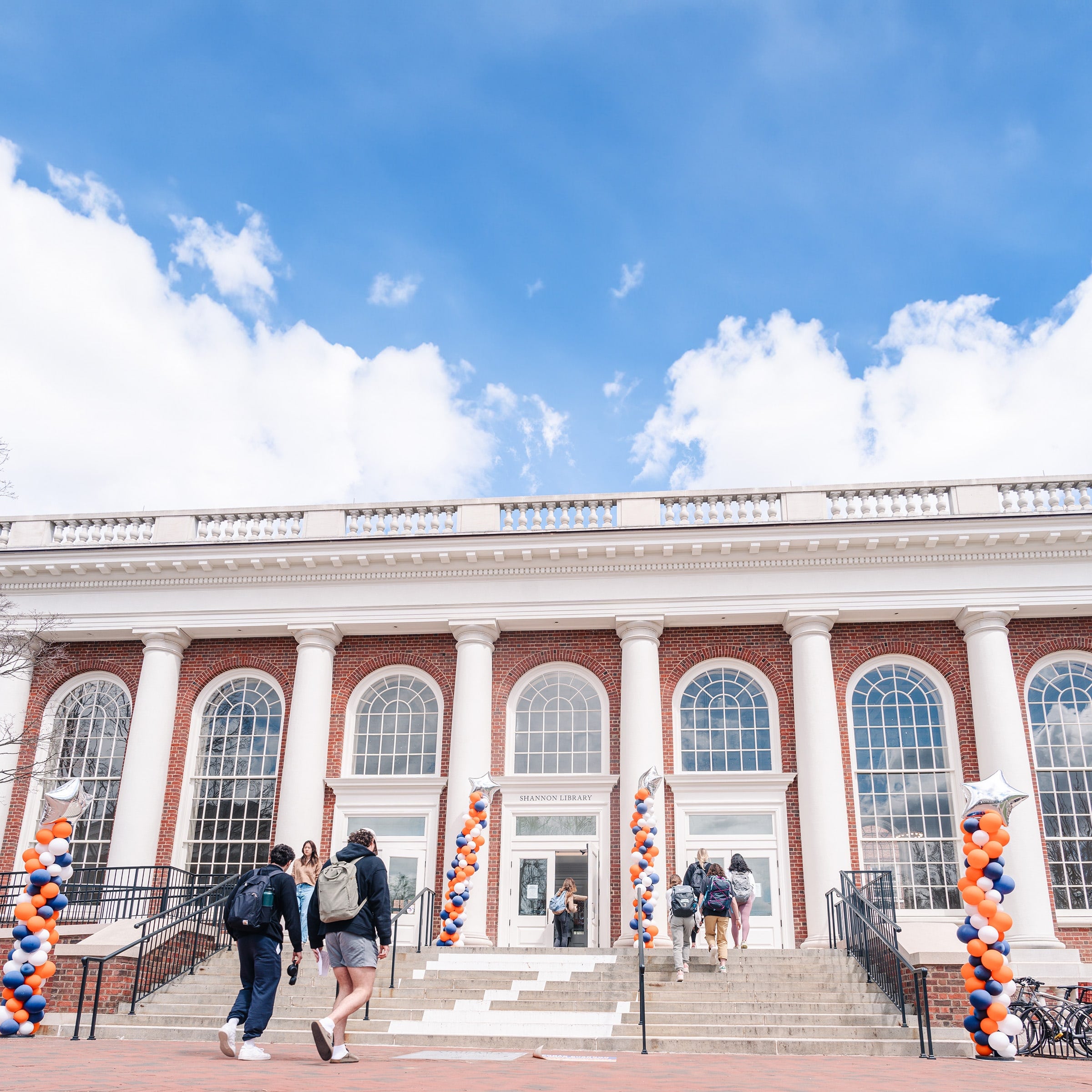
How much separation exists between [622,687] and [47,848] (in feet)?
35.8

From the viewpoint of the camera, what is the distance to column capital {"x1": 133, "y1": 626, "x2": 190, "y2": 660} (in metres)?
22.0

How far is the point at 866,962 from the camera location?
14.4 metres

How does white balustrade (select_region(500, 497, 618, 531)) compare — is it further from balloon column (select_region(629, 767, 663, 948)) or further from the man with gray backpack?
the man with gray backpack

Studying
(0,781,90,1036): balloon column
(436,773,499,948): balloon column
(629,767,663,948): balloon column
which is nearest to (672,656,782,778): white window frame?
(629,767,663,948): balloon column

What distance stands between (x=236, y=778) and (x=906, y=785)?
13.5 meters

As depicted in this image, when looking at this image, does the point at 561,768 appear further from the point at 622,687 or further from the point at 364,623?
the point at 364,623

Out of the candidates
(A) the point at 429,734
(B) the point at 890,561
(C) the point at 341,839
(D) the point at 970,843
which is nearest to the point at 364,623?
(A) the point at 429,734

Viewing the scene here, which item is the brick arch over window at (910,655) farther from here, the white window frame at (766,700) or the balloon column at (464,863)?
the balloon column at (464,863)

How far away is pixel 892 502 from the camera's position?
21391 mm

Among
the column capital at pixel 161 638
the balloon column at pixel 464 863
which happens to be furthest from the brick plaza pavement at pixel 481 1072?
the column capital at pixel 161 638

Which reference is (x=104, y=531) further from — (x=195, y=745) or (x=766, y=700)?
(x=766, y=700)

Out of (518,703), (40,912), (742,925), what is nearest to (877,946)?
(742,925)

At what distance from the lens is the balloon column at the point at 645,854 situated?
1755 centimetres

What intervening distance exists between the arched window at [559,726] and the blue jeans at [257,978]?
41.4 feet
